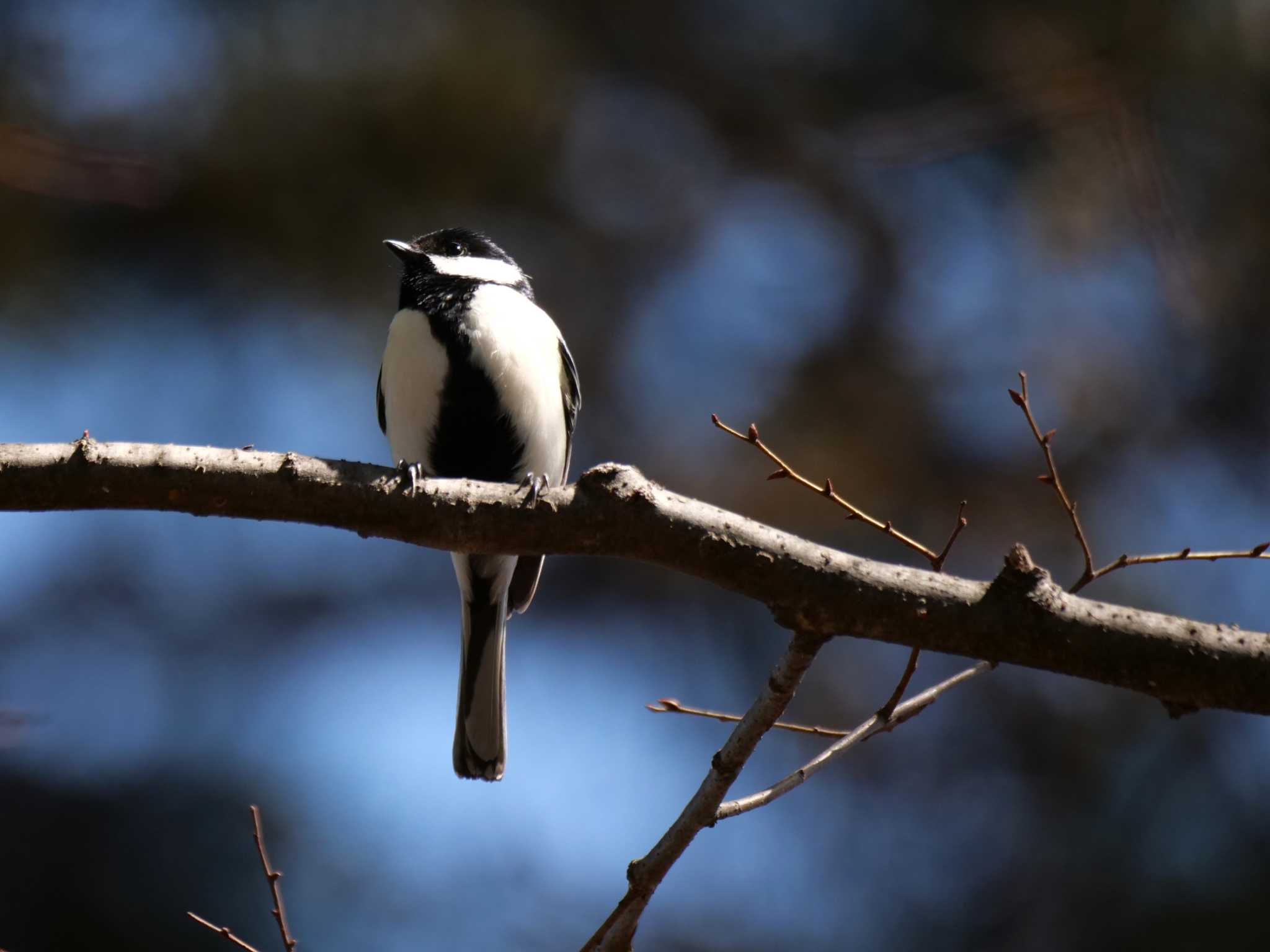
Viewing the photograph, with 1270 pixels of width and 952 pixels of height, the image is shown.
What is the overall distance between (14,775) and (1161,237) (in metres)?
5.39

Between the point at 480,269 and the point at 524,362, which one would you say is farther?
the point at 480,269

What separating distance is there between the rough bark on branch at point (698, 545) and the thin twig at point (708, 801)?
70 millimetres

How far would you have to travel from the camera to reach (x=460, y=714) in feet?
12.6

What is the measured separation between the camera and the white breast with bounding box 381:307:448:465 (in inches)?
139

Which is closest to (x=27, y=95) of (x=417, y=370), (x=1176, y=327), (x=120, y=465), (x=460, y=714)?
(x=417, y=370)

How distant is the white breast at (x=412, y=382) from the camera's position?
3520 millimetres

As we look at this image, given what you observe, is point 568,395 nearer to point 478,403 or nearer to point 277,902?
point 478,403

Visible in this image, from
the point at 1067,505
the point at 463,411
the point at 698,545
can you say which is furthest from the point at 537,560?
the point at 1067,505

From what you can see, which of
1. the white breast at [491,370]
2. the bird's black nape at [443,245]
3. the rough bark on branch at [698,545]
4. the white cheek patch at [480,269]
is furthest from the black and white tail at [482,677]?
the rough bark on branch at [698,545]

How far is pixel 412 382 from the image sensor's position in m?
3.53

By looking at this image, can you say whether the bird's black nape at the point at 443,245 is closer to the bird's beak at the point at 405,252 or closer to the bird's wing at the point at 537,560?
the bird's beak at the point at 405,252

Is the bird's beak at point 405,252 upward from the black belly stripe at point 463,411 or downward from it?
upward

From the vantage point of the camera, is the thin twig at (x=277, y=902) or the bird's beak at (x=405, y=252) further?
A: the bird's beak at (x=405, y=252)

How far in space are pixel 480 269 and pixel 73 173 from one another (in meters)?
1.66
